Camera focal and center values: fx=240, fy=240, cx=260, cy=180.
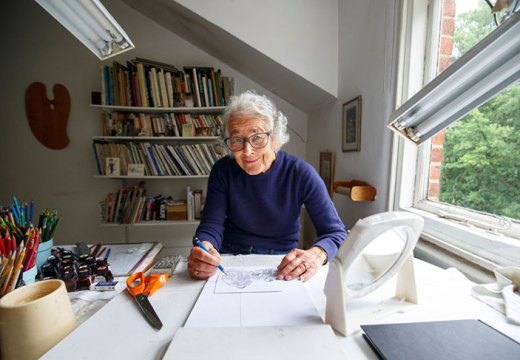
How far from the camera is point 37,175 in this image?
2.54m

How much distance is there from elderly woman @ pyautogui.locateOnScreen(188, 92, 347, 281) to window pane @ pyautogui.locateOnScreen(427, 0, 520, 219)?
55 centimetres

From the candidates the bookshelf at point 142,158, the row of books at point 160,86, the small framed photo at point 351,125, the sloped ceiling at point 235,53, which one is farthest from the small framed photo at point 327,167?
the row of books at point 160,86

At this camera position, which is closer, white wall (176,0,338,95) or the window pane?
the window pane

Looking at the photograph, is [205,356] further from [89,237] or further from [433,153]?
[89,237]

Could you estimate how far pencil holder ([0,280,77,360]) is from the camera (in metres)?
0.42

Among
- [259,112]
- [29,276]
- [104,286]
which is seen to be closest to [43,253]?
[29,276]

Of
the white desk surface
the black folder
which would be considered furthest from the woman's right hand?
the black folder

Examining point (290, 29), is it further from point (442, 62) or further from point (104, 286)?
point (104, 286)

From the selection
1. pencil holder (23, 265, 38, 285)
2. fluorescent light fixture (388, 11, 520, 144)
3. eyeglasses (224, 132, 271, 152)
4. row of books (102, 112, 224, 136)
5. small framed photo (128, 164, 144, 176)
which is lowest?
pencil holder (23, 265, 38, 285)

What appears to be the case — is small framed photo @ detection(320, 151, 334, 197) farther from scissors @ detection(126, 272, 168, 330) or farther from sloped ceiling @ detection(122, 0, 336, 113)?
scissors @ detection(126, 272, 168, 330)

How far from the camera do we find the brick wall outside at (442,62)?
1.11m

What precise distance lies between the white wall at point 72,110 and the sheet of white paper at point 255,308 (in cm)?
216

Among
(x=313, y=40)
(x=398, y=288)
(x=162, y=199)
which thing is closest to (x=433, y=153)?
(x=398, y=288)

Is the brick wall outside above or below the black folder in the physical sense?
above
